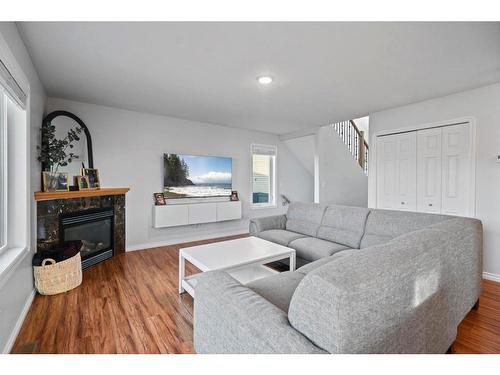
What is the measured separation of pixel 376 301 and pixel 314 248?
1.88 m

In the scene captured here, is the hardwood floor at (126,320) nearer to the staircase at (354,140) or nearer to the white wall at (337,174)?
the white wall at (337,174)

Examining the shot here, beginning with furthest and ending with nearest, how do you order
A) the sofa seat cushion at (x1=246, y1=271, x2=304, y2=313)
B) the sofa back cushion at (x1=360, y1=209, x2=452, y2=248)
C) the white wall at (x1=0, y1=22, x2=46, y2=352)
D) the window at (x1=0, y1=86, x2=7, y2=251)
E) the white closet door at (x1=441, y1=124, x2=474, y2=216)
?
the white closet door at (x1=441, y1=124, x2=474, y2=216) < the sofa back cushion at (x1=360, y1=209, x2=452, y2=248) < the window at (x1=0, y1=86, x2=7, y2=251) < the white wall at (x1=0, y1=22, x2=46, y2=352) < the sofa seat cushion at (x1=246, y1=271, x2=304, y2=313)

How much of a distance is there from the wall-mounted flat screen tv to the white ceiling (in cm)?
109

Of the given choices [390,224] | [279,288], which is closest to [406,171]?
[390,224]

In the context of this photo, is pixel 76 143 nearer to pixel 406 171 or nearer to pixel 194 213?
pixel 194 213

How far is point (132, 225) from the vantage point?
3.93 meters

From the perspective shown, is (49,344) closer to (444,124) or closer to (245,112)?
(245,112)

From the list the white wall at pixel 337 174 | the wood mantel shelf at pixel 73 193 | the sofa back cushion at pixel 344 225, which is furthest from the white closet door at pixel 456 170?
the wood mantel shelf at pixel 73 193

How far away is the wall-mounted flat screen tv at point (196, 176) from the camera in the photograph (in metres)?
4.23

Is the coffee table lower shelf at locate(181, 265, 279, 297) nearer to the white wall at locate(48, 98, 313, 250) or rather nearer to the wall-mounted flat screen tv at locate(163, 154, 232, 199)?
the white wall at locate(48, 98, 313, 250)

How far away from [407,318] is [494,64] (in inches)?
107

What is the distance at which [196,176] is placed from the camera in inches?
177

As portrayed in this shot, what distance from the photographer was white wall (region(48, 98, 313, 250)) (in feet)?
12.0

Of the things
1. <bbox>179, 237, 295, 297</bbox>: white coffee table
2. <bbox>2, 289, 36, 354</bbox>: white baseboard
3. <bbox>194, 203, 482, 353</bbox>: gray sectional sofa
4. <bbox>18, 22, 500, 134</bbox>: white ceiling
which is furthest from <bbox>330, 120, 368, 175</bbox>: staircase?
<bbox>2, 289, 36, 354</bbox>: white baseboard
